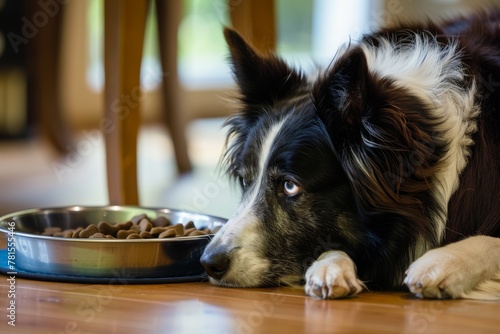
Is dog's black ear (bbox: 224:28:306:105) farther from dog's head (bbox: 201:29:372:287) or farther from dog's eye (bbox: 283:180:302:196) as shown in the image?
dog's eye (bbox: 283:180:302:196)

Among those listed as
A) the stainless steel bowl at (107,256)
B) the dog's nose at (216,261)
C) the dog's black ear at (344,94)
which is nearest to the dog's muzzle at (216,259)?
the dog's nose at (216,261)

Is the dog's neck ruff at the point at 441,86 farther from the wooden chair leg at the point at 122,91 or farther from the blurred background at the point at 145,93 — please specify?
the wooden chair leg at the point at 122,91

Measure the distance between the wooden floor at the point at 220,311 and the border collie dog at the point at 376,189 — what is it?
7cm

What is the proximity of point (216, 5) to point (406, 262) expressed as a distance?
19.6 ft

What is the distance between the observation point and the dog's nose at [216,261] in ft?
7.55

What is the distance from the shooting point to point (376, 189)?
2277 millimetres

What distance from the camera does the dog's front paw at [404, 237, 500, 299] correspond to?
2.17 m

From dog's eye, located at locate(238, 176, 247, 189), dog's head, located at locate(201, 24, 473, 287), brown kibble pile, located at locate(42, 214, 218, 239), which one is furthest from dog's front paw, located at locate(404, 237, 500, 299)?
brown kibble pile, located at locate(42, 214, 218, 239)

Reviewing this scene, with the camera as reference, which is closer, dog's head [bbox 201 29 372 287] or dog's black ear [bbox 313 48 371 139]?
dog's black ear [bbox 313 48 371 139]

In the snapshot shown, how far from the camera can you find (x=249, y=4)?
386 centimetres

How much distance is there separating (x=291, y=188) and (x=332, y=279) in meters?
0.32

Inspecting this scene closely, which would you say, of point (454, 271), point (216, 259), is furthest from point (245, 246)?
point (454, 271)

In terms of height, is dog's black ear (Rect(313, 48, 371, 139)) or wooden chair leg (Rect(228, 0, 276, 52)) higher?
wooden chair leg (Rect(228, 0, 276, 52))

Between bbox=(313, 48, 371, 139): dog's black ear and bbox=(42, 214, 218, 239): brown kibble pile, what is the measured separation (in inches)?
22.6
